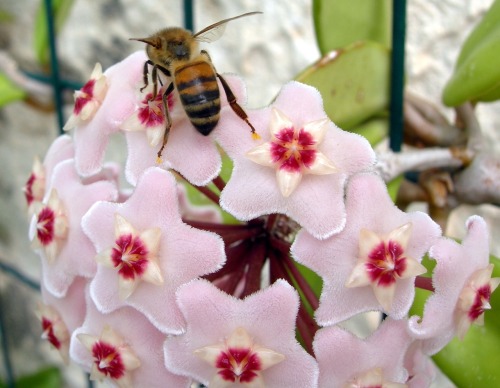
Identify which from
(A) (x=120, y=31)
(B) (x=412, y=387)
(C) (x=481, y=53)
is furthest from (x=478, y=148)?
(A) (x=120, y=31)

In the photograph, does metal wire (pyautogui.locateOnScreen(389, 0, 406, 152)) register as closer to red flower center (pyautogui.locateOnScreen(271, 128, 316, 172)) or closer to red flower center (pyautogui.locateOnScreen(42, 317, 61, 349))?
red flower center (pyautogui.locateOnScreen(271, 128, 316, 172))

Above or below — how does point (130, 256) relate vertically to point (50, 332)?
above

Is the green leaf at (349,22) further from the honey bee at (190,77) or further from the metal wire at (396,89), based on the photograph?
the honey bee at (190,77)

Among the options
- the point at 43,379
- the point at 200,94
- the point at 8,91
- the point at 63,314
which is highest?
the point at 200,94

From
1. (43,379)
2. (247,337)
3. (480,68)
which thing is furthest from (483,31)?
(43,379)

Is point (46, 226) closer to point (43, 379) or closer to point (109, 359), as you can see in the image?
point (109, 359)

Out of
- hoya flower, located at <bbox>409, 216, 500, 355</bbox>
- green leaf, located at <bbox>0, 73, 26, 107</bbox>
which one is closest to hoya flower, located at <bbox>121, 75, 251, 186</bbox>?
hoya flower, located at <bbox>409, 216, 500, 355</bbox>
